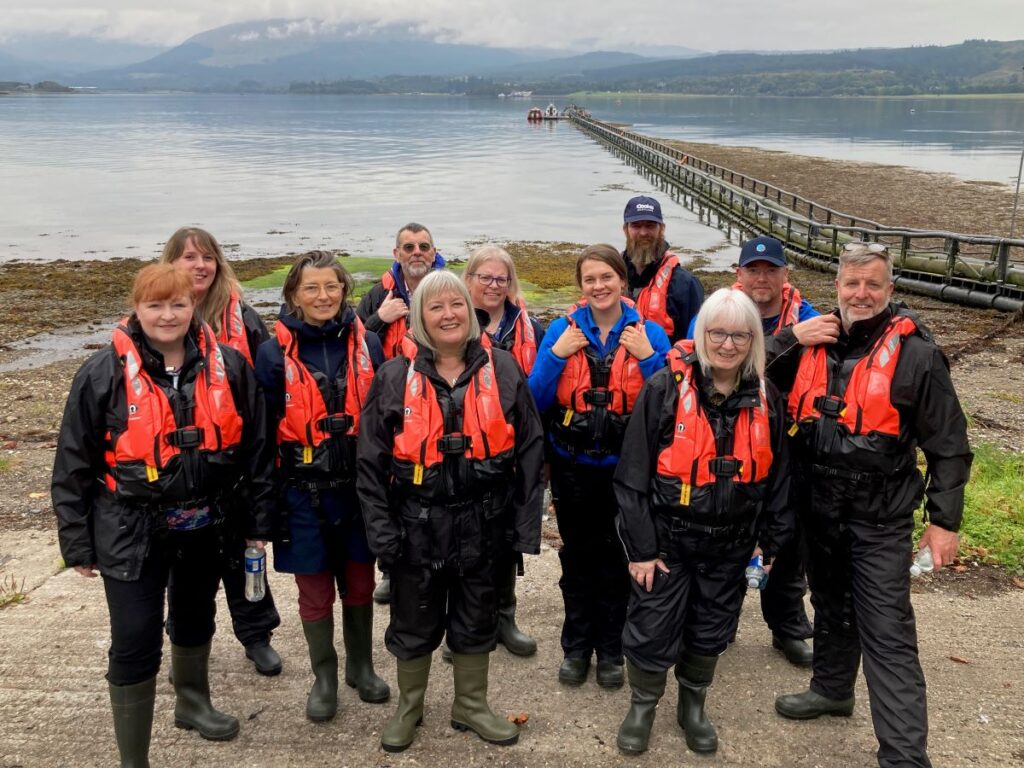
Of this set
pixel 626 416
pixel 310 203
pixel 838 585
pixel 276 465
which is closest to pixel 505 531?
pixel 626 416

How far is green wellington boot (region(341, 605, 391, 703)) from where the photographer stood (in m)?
4.10

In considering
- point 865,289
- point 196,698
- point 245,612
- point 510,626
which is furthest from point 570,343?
point 196,698

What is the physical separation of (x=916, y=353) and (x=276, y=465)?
292 cm

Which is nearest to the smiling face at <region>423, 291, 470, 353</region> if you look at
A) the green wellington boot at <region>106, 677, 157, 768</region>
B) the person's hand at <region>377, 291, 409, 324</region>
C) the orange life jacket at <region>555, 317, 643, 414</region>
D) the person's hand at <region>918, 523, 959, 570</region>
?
the orange life jacket at <region>555, 317, 643, 414</region>

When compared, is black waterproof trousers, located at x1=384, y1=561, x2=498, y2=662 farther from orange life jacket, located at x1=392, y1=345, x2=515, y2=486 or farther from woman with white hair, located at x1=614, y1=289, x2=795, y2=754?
woman with white hair, located at x1=614, y1=289, x2=795, y2=754

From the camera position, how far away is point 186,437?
129 inches

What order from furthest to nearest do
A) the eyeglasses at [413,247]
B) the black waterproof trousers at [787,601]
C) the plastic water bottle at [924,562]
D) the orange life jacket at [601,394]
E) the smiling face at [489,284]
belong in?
the eyeglasses at [413,247] < the black waterproof trousers at [787,601] < the smiling face at [489,284] < the orange life jacket at [601,394] < the plastic water bottle at [924,562]

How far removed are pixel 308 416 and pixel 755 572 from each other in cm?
218

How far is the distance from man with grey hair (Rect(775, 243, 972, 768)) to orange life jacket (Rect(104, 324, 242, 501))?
8.62 feet

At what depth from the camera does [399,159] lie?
201 feet

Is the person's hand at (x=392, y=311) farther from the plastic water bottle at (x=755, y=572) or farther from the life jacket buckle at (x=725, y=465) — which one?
the plastic water bottle at (x=755, y=572)

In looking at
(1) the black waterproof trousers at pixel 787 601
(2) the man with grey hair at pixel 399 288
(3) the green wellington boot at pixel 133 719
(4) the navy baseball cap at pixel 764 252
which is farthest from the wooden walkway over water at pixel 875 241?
(3) the green wellington boot at pixel 133 719

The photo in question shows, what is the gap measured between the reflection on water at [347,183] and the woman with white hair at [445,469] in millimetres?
22387

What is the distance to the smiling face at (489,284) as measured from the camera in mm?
4203
